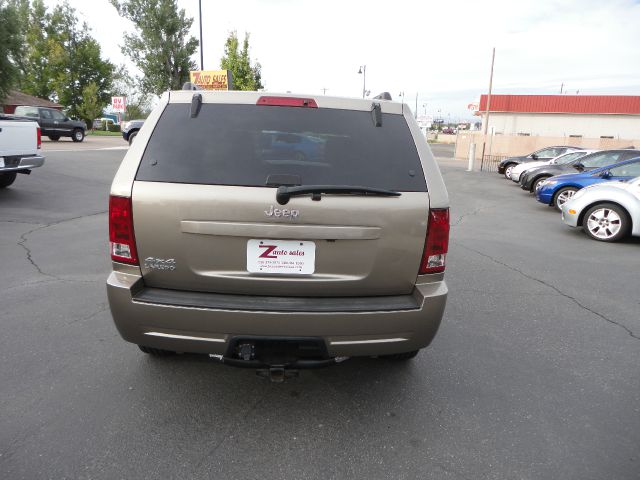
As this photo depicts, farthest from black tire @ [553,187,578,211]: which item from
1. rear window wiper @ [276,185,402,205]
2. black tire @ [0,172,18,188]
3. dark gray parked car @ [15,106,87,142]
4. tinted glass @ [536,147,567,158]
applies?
dark gray parked car @ [15,106,87,142]

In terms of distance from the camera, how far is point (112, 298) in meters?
2.58

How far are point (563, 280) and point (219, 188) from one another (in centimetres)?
503

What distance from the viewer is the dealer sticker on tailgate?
8.17ft

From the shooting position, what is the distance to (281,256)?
8.21ft

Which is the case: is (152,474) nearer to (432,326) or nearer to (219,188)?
(219,188)

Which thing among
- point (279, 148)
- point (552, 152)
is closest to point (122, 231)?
point (279, 148)

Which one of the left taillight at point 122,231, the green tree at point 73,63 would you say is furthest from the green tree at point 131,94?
the left taillight at point 122,231

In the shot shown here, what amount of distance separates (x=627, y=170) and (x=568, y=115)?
1831 inches

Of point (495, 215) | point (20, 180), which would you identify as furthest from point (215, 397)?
point (20, 180)

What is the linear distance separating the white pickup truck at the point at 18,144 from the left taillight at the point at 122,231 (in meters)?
8.11

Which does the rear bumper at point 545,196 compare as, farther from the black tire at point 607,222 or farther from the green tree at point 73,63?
the green tree at point 73,63

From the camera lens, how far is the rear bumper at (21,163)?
359 inches

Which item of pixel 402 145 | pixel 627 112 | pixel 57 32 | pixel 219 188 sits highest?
pixel 57 32

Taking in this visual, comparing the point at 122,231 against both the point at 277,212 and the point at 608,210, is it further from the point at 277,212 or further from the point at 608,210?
the point at 608,210
